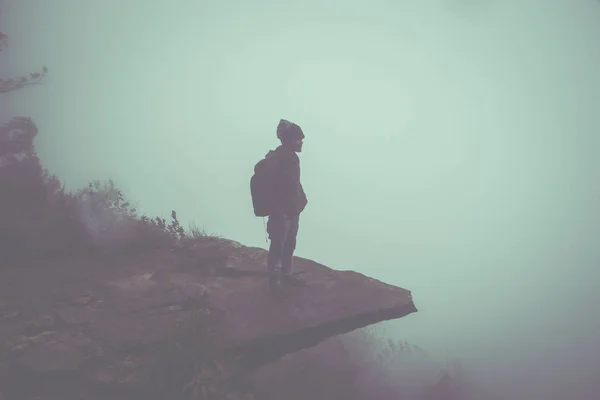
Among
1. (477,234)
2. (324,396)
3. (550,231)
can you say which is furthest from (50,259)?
(477,234)

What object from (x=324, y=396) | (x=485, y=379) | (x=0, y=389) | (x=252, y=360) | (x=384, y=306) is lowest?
(x=485, y=379)

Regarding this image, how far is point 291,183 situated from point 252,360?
2936 millimetres

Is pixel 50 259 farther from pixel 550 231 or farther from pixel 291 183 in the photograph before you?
pixel 550 231

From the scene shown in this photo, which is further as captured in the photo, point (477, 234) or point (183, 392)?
point (477, 234)

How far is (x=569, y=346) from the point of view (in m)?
34.2

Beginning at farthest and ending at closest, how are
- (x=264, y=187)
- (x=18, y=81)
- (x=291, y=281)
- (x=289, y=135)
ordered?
(x=18, y=81) → (x=291, y=281) → (x=289, y=135) → (x=264, y=187)

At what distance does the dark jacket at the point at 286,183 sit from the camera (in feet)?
20.2

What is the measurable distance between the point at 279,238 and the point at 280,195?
744mm

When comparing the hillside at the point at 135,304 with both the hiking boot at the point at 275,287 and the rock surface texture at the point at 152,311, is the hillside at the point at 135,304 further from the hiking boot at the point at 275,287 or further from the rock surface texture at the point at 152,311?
the hiking boot at the point at 275,287

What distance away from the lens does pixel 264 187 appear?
20.1 feet

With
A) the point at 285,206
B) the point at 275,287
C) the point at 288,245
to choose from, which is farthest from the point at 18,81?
the point at 275,287

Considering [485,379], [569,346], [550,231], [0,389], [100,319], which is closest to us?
[0,389]

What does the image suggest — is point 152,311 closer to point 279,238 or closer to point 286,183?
point 279,238

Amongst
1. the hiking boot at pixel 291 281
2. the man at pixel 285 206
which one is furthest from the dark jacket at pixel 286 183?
the hiking boot at pixel 291 281
